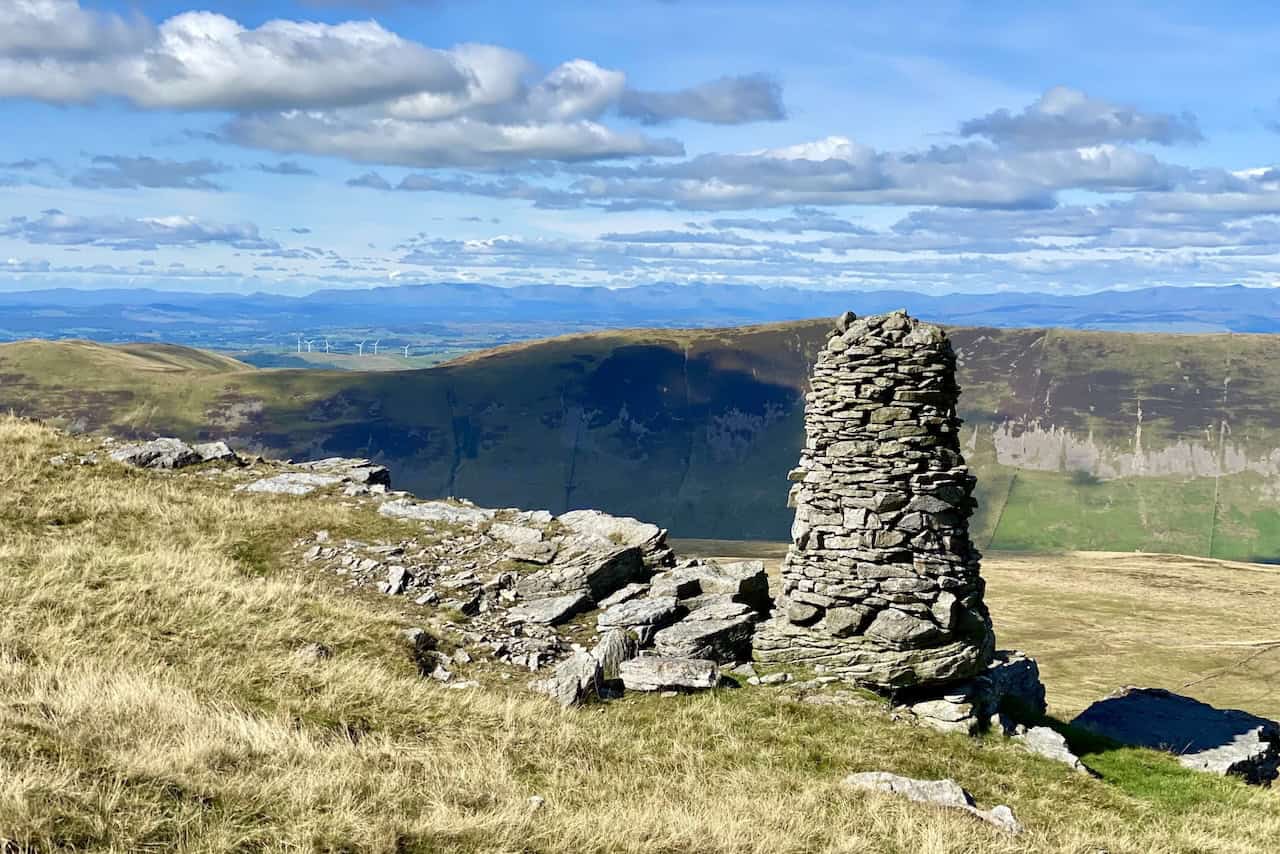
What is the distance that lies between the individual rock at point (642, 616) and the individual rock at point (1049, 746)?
28.1 feet

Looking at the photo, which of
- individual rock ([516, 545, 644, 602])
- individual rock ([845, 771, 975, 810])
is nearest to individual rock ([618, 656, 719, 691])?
individual rock ([516, 545, 644, 602])

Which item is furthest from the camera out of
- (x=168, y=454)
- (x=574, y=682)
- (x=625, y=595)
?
(x=168, y=454)

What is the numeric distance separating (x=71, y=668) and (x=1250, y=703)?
67.7 meters

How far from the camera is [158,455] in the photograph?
119 feet

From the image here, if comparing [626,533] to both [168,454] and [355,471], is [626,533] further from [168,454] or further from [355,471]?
[168,454]

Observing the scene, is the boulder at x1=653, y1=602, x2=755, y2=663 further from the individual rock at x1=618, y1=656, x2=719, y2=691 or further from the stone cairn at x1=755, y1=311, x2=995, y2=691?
the individual rock at x1=618, y1=656, x2=719, y2=691

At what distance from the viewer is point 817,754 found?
16844 millimetres

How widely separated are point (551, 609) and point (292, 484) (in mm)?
15136

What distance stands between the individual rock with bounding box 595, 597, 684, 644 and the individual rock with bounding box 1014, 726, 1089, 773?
8.57 m

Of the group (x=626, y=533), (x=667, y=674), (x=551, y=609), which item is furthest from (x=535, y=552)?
(x=667, y=674)

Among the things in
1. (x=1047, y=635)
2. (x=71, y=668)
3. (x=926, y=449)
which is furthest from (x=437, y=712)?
(x=1047, y=635)

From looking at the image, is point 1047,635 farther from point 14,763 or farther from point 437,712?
point 14,763

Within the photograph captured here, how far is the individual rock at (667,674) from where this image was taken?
65.7ft

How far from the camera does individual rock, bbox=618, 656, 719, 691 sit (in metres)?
20.0
